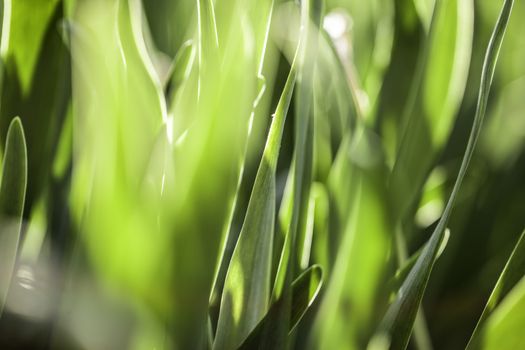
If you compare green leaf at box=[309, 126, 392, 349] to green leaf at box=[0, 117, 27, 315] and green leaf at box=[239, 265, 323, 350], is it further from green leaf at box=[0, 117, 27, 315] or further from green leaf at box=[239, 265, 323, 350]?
green leaf at box=[0, 117, 27, 315]

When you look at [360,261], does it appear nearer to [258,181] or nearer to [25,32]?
[258,181]

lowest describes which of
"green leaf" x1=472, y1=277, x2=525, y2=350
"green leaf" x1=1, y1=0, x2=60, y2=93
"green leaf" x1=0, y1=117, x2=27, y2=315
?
"green leaf" x1=472, y1=277, x2=525, y2=350

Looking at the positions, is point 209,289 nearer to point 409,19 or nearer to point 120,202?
point 120,202

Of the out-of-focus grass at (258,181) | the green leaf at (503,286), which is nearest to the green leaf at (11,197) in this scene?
the out-of-focus grass at (258,181)

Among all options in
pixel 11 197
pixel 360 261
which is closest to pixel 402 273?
pixel 360 261

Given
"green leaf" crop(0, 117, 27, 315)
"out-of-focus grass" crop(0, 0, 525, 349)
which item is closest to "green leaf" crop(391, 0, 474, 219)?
"out-of-focus grass" crop(0, 0, 525, 349)

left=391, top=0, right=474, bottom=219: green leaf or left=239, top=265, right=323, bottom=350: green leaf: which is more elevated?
left=391, top=0, right=474, bottom=219: green leaf
